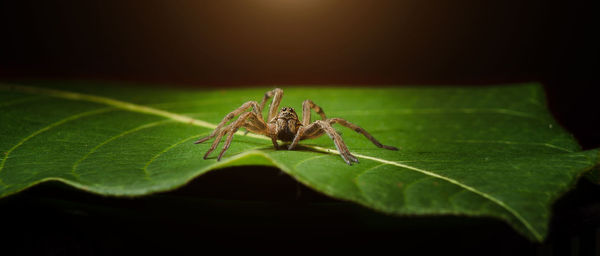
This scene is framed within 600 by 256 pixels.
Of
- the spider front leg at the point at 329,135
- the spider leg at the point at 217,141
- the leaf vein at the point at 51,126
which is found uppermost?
the leaf vein at the point at 51,126

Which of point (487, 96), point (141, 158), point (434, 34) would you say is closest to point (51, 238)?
point (141, 158)

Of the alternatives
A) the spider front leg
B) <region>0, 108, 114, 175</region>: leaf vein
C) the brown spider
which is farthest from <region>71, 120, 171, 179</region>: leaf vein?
the spider front leg

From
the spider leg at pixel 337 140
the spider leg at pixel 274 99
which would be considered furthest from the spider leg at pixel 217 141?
the spider leg at pixel 274 99

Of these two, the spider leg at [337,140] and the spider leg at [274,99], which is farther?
the spider leg at [274,99]

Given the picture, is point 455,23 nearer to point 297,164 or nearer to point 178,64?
point 178,64

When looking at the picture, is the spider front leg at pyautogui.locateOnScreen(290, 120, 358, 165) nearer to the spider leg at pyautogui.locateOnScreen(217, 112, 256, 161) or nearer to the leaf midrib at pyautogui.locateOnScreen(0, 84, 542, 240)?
the leaf midrib at pyautogui.locateOnScreen(0, 84, 542, 240)

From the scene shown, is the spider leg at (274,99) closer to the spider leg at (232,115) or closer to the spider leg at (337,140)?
the spider leg at (232,115)

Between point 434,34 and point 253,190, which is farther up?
point 434,34

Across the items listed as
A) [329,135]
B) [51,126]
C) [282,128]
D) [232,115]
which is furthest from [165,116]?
[329,135]
